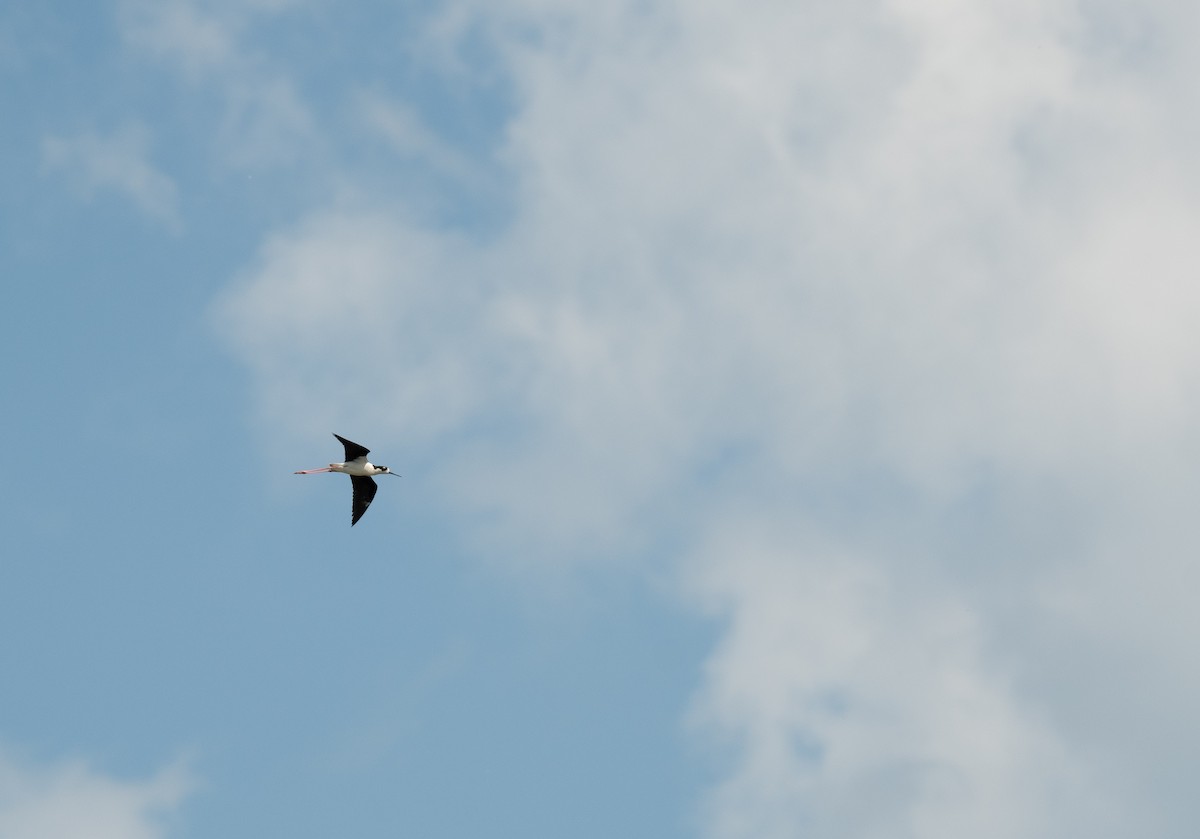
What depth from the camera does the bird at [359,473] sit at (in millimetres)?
94125

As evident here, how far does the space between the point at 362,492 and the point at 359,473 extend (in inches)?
40.1

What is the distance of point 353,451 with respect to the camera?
93.8 metres

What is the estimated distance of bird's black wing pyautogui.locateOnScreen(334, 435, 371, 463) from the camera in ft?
305

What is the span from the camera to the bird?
309 ft

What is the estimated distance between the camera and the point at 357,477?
9588 cm

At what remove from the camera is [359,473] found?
9550cm

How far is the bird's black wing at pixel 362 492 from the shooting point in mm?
94938

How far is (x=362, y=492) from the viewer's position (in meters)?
95.5

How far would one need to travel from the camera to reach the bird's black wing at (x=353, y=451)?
92.8 meters

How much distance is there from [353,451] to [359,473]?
2070 mm

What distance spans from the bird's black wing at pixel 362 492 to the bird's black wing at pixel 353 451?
1.62 metres

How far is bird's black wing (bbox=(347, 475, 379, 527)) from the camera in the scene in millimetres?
94938

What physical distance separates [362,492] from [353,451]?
278 centimetres
